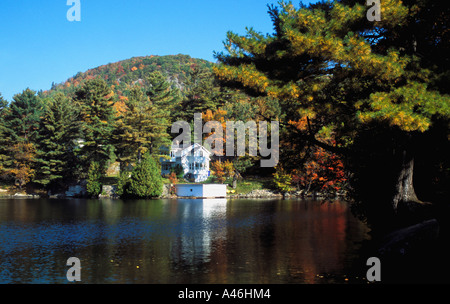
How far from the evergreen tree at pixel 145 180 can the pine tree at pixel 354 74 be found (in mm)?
37903

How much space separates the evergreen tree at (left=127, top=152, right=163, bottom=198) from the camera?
2179 inches

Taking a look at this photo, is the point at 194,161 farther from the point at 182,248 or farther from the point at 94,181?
the point at 182,248

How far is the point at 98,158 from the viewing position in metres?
63.2

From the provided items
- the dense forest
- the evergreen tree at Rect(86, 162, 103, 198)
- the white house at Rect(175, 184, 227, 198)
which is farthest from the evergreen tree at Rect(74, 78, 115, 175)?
the dense forest

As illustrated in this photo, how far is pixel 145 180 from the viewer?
182ft

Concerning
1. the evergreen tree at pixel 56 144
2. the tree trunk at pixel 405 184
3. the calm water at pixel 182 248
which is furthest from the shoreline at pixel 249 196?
the tree trunk at pixel 405 184

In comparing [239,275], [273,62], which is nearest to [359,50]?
[273,62]

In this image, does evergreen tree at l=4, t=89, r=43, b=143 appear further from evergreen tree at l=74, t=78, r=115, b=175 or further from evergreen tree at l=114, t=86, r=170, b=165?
evergreen tree at l=114, t=86, r=170, b=165

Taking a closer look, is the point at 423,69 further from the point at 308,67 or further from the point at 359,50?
the point at 308,67

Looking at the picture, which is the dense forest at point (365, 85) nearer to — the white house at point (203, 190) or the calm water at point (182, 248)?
the calm water at point (182, 248)

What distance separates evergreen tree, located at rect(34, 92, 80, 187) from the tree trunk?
5391 centimetres

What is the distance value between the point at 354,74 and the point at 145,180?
4285 centimetres

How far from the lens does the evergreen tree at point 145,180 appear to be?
2179 inches

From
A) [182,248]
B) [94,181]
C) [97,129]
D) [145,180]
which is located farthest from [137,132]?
[182,248]
